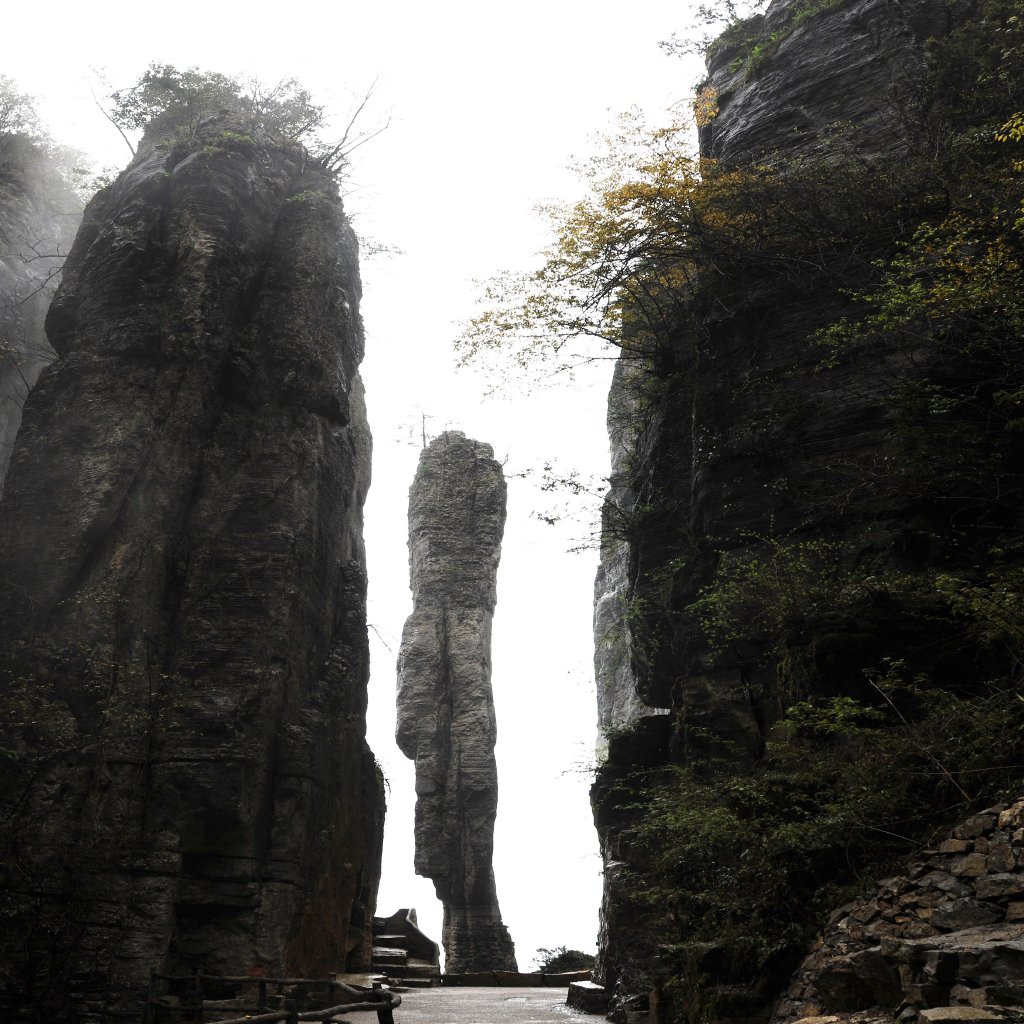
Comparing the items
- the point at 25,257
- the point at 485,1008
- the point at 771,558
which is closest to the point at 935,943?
the point at 771,558

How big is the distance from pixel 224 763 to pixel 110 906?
252 centimetres

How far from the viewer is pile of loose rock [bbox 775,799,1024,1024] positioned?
546 centimetres

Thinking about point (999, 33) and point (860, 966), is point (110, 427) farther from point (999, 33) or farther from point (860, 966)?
point (999, 33)

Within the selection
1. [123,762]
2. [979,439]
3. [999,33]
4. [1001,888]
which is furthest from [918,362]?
[123,762]

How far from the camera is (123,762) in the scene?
14172 mm

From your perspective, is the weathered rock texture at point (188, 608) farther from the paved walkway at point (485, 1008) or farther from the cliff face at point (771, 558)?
the cliff face at point (771, 558)

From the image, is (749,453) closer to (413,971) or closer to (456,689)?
(413,971)

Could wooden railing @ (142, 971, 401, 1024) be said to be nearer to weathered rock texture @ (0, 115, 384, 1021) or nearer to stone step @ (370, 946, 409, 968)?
weathered rock texture @ (0, 115, 384, 1021)

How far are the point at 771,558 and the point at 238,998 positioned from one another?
9408 millimetres

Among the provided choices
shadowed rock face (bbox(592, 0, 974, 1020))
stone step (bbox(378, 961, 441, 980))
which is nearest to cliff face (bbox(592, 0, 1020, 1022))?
shadowed rock face (bbox(592, 0, 974, 1020))

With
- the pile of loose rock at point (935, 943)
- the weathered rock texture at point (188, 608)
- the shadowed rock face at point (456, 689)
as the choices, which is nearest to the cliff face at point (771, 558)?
the pile of loose rock at point (935, 943)

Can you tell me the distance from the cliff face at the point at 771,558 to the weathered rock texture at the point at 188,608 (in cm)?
526

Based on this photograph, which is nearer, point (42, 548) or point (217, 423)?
point (42, 548)

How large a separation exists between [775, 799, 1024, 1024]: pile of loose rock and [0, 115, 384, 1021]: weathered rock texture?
981cm
